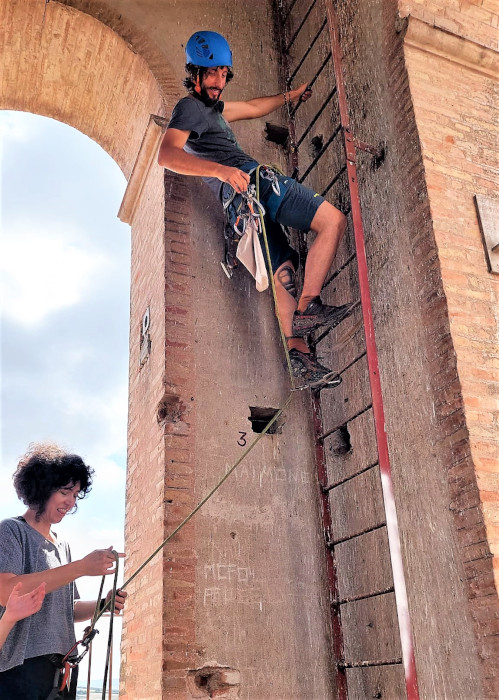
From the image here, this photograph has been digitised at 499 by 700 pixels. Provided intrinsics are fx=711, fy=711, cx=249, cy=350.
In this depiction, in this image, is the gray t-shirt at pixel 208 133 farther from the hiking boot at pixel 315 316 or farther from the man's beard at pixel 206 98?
the hiking boot at pixel 315 316

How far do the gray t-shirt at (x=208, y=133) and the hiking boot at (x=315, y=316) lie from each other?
106cm

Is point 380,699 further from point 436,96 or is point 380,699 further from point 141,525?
point 436,96

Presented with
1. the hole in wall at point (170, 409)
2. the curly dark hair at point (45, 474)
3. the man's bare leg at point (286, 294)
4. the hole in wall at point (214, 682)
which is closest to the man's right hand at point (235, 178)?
the man's bare leg at point (286, 294)

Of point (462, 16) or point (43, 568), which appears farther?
point (462, 16)

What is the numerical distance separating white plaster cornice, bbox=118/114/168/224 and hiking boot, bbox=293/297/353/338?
1.93 metres

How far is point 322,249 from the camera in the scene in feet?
14.4

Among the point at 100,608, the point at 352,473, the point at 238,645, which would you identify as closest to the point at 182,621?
the point at 238,645

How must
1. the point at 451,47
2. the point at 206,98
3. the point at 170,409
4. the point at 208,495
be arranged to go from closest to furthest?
the point at 208,495 < the point at 170,409 < the point at 206,98 < the point at 451,47

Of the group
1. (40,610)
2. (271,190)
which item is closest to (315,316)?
(271,190)

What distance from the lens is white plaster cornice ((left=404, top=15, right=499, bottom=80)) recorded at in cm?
462

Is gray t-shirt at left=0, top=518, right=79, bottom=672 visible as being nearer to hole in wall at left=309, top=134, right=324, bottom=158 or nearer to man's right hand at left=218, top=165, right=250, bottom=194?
man's right hand at left=218, top=165, right=250, bottom=194

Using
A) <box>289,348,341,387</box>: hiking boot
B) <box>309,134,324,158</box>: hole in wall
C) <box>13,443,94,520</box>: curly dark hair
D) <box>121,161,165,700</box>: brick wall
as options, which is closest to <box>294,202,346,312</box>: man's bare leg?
<box>289,348,341,387</box>: hiking boot

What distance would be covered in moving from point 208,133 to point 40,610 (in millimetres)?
3035

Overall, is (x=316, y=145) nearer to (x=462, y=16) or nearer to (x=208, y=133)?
(x=208, y=133)
